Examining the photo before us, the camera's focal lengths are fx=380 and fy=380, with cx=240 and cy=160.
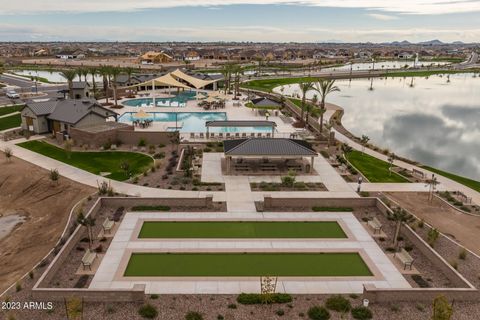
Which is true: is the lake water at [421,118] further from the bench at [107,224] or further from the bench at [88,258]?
the bench at [88,258]

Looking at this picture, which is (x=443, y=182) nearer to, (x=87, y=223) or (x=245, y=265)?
(x=245, y=265)

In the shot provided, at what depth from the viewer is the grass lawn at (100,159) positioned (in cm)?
3431

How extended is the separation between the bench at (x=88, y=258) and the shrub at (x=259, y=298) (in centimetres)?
817

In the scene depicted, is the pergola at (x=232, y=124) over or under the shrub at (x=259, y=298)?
over

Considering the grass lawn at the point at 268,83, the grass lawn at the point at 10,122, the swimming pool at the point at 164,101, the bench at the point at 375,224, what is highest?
the grass lawn at the point at 268,83

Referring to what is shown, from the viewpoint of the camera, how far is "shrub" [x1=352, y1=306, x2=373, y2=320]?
16.4 m

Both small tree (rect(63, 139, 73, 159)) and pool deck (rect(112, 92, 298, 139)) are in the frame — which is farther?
pool deck (rect(112, 92, 298, 139))

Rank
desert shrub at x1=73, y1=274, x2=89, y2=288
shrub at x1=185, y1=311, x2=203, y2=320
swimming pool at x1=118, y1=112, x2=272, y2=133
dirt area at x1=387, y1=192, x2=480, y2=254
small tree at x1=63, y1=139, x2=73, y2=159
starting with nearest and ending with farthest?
1. shrub at x1=185, y1=311, x2=203, y2=320
2. desert shrub at x1=73, y1=274, x2=89, y2=288
3. dirt area at x1=387, y1=192, x2=480, y2=254
4. small tree at x1=63, y1=139, x2=73, y2=159
5. swimming pool at x1=118, y1=112, x2=272, y2=133

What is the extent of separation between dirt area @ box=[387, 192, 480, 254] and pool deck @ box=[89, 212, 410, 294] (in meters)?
5.23

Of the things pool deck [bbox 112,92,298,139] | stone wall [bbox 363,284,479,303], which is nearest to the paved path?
pool deck [bbox 112,92,298,139]

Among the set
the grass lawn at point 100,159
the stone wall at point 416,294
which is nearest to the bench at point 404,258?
the stone wall at point 416,294

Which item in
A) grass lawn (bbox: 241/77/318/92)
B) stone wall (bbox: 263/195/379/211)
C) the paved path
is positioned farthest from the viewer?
grass lawn (bbox: 241/77/318/92)

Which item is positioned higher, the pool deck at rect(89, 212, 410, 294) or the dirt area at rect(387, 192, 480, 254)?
the dirt area at rect(387, 192, 480, 254)

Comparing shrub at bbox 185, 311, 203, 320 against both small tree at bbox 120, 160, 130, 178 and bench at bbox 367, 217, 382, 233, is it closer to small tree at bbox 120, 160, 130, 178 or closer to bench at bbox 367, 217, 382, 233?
bench at bbox 367, 217, 382, 233
